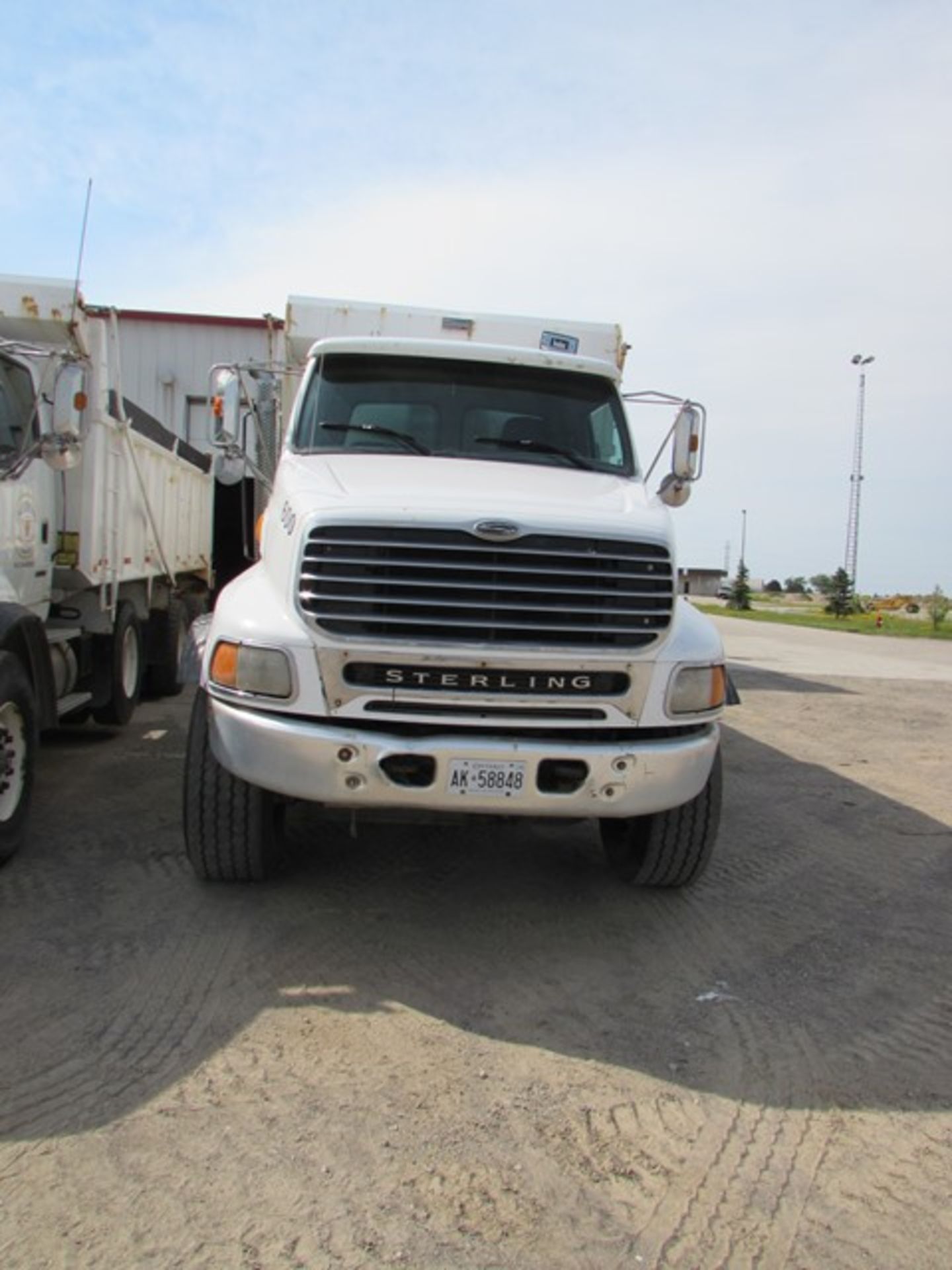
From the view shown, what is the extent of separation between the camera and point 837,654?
1895 centimetres

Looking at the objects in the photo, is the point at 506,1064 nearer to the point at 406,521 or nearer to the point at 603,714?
the point at 603,714

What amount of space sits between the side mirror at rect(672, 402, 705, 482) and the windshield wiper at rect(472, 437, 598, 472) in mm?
789

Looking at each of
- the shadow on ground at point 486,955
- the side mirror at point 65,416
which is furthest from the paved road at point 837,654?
the side mirror at point 65,416

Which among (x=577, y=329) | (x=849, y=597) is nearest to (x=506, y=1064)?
(x=577, y=329)

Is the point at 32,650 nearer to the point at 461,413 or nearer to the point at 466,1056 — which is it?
the point at 461,413

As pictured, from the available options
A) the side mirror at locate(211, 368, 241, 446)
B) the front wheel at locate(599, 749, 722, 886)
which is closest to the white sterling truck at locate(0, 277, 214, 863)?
the side mirror at locate(211, 368, 241, 446)

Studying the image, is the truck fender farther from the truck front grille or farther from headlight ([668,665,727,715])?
headlight ([668,665,727,715])

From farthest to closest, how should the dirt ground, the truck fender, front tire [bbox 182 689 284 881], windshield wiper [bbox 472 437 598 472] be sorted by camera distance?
1. windshield wiper [bbox 472 437 598 472]
2. the truck fender
3. front tire [bbox 182 689 284 881]
4. the dirt ground

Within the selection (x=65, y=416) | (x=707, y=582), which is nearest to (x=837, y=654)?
(x=65, y=416)

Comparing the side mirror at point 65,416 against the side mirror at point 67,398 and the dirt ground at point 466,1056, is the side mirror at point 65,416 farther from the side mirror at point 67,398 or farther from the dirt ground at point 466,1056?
the dirt ground at point 466,1056

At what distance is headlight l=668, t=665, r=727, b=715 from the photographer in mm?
3959

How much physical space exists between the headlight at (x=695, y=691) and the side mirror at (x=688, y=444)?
5.96 ft

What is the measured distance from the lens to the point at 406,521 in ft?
12.4

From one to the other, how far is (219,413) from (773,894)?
151 inches
